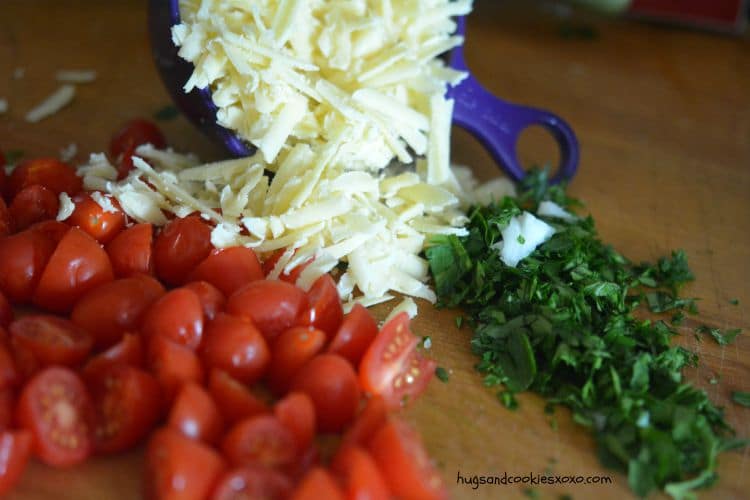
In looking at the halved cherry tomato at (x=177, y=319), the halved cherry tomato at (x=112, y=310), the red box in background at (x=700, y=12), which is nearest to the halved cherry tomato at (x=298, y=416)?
the halved cherry tomato at (x=177, y=319)

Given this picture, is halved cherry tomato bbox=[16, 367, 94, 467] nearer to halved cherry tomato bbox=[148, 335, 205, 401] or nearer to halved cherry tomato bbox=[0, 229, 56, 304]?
halved cherry tomato bbox=[148, 335, 205, 401]

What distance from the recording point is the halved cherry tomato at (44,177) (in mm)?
1618

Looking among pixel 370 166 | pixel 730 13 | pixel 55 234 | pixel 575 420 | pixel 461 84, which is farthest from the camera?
pixel 730 13

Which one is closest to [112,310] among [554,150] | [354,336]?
[354,336]

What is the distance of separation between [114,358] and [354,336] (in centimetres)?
41

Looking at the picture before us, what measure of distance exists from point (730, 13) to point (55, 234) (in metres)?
2.34

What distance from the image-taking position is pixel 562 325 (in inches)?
55.6

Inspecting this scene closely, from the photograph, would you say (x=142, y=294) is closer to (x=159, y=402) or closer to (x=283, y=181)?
(x=159, y=402)

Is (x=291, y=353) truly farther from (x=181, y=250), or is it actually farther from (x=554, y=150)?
(x=554, y=150)

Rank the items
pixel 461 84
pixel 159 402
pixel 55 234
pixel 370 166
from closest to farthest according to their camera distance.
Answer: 1. pixel 159 402
2. pixel 55 234
3. pixel 370 166
4. pixel 461 84

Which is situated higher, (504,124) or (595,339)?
(504,124)

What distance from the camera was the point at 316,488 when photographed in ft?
3.47

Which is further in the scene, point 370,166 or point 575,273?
point 370,166

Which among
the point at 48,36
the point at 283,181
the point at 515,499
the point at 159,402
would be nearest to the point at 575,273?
the point at 515,499
